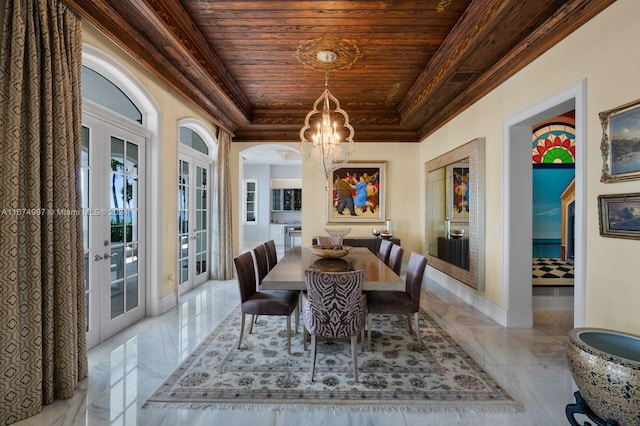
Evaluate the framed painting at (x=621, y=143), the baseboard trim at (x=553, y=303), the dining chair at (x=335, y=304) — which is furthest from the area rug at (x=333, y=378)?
the baseboard trim at (x=553, y=303)

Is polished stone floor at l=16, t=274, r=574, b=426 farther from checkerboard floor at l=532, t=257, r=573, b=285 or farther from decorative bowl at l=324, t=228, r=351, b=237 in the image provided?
decorative bowl at l=324, t=228, r=351, b=237

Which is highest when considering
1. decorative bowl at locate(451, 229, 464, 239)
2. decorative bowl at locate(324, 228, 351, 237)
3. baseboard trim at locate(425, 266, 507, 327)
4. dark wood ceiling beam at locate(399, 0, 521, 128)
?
dark wood ceiling beam at locate(399, 0, 521, 128)

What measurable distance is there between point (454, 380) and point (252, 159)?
360 inches

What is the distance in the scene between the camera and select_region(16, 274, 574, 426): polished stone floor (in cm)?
191

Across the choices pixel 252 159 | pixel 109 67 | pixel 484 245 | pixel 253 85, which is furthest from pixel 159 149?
pixel 252 159

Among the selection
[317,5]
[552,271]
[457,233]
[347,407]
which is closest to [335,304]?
[347,407]

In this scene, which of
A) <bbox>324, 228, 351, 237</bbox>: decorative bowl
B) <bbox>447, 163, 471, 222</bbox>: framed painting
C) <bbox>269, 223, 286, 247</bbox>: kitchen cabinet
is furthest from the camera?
<bbox>269, 223, 286, 247</bbox>: kitchen cabinet

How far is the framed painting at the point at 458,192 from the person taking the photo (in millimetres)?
4395

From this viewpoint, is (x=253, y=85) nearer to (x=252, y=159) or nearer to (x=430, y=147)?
(x=430, y=147)

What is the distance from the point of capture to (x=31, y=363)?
1899 mm

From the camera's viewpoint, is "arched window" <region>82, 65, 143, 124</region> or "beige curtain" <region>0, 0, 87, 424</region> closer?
"beige curtain" <region>0, 0, 87, 424</region>

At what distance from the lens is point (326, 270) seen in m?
2.79

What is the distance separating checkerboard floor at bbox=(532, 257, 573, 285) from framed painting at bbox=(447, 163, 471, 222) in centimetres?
123

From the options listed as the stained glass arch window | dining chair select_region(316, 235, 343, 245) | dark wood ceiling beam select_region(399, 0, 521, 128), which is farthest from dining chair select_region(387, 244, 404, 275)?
the stained glass arch window
